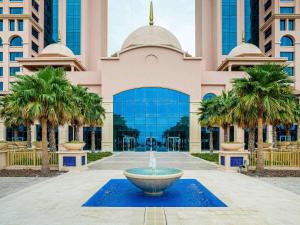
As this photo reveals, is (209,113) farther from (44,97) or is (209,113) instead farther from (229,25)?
(229,25)

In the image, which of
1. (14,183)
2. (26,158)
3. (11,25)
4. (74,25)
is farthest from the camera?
(74,25)

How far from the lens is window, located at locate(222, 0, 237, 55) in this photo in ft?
209

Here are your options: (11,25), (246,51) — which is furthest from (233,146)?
(11,25)

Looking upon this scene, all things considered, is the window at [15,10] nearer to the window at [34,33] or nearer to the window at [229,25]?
the window at [34,33]

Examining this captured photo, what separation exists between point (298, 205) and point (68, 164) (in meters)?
15.1

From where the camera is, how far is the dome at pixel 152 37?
6197 cm

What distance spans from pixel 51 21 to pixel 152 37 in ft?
83.3

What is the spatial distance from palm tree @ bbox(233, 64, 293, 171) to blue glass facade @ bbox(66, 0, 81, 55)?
5169cm

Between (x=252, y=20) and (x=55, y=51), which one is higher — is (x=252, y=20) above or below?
above

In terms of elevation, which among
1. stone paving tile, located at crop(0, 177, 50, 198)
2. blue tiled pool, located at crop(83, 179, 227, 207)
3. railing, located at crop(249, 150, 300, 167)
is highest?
railing, located at crop(249, 150, 300, 167)

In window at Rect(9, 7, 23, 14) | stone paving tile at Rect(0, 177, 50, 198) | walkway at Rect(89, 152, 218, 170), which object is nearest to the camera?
stone paving tile at Rect(0, 177, 50, 198)

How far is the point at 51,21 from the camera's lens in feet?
220

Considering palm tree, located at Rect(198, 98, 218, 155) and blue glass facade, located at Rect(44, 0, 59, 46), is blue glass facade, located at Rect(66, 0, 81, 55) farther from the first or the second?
palm tree, located at Rect(198, 98, 218, 155)

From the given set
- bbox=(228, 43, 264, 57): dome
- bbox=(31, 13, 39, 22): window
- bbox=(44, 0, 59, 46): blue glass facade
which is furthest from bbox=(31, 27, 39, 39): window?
bbox=(228, 43, 264, 57): dome
